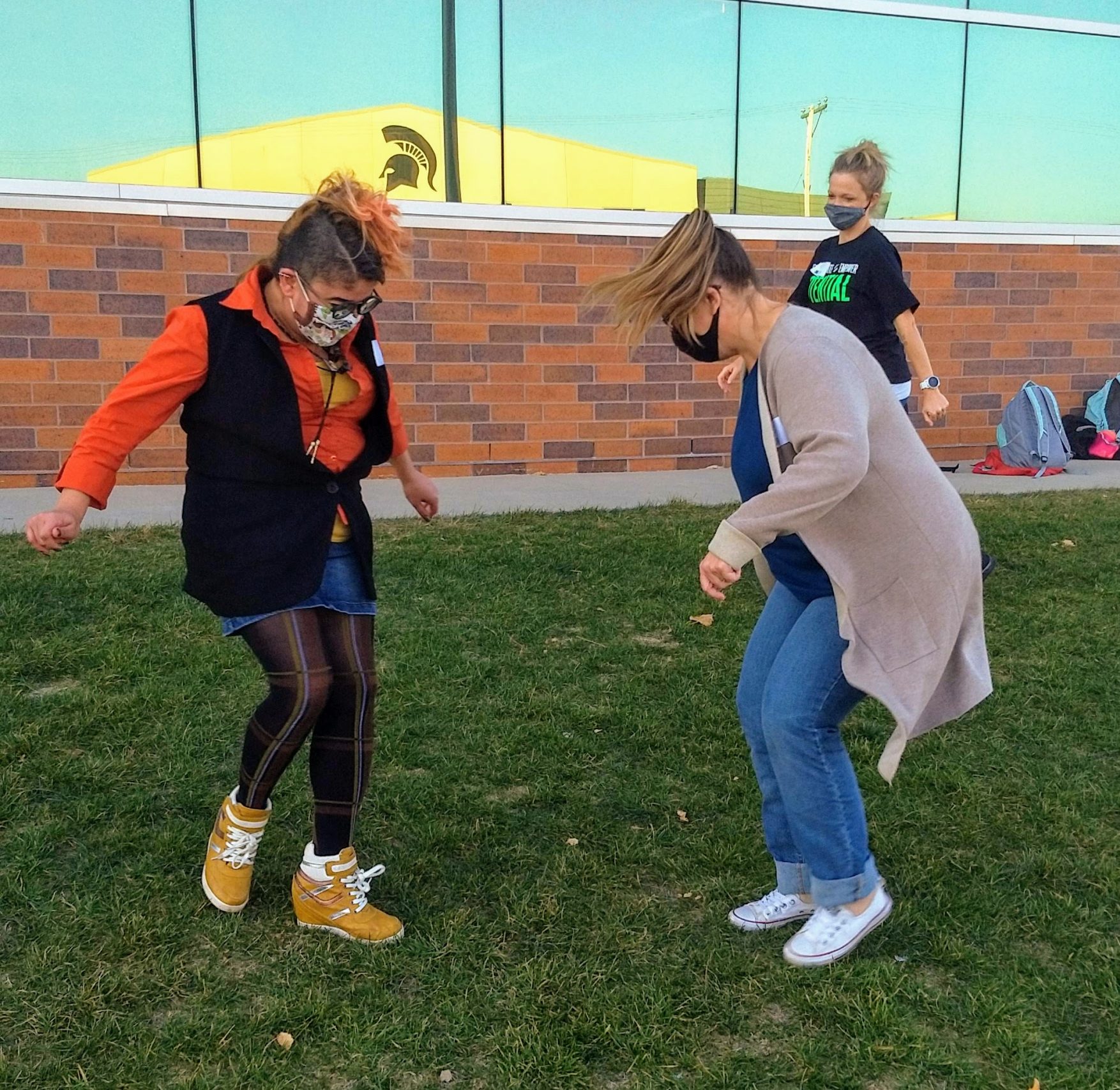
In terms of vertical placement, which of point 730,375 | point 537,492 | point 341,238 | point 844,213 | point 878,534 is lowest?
point 537,492

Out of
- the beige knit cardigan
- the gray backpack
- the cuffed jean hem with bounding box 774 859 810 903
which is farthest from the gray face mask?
the gray backpack

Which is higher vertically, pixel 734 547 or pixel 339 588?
pixel 734 547

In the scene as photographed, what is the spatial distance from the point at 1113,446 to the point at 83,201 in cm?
904

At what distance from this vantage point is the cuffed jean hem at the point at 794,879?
9.70 ft

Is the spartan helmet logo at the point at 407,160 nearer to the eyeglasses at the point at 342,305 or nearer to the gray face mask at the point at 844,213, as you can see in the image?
the gray face mask at the point at 844,213

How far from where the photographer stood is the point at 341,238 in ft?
8.50

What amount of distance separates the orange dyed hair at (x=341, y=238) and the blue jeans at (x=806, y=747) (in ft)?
4.11

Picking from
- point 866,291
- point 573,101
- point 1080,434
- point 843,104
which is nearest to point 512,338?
point 573,101

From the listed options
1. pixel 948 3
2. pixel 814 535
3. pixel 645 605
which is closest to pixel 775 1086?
pixel 814 535

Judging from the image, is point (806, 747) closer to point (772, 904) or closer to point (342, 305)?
A: point (772, 904)

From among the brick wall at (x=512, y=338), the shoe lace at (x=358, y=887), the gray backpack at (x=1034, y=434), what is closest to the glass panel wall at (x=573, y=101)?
the brick wall at (x=512, y=338)

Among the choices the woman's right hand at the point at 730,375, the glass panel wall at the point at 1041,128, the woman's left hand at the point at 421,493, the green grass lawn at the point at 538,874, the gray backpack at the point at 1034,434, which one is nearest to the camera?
the green grass lawn at the point at 538,874

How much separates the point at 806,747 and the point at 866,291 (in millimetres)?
3391

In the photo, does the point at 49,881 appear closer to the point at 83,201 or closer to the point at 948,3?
the point at 83,201
